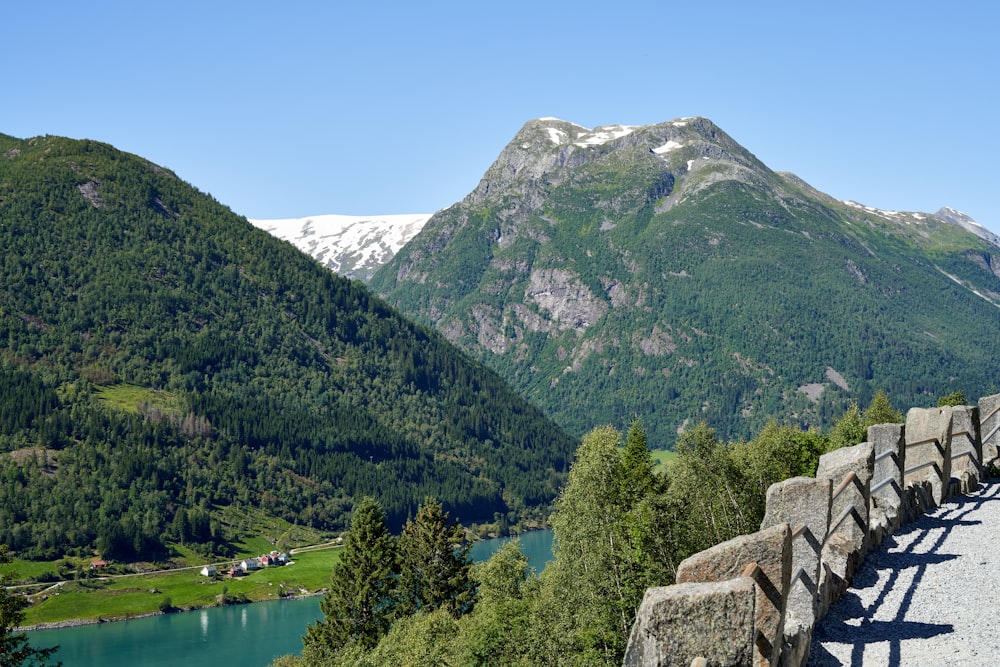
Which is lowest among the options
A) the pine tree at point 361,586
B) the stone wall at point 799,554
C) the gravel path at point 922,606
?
the pine tree at point 361,586

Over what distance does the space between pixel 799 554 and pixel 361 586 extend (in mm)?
88786

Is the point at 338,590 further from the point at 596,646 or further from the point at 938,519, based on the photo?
the point at 938,519

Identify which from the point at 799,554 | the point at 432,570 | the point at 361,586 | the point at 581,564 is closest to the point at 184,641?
the point at 361,586

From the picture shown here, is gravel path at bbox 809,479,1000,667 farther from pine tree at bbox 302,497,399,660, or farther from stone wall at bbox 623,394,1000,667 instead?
pine tree at bbox 302,497,399,660

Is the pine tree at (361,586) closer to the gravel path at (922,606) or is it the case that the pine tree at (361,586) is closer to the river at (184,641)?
the river at (184,641)

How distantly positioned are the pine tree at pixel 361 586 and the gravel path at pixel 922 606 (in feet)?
270

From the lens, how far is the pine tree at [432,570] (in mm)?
96875

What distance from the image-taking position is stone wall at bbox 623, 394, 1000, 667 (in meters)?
Answer: 8.76

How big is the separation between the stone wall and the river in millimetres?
139828

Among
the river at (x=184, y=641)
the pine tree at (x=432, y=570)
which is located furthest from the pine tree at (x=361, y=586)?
the river at (x=184, y=641)

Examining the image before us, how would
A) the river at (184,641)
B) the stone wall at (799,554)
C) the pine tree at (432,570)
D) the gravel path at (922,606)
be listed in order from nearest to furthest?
the stone wall at (799,554)
the gravel path at (922,606)
the pine tree at (432,570)
the river at (184,641)

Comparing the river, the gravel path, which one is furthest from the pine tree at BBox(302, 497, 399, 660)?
the gravel path

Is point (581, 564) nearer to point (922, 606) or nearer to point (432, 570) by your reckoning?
point (922, 606)

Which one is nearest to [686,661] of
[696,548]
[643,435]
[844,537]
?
[844,537]
